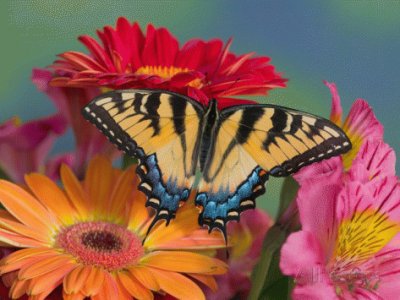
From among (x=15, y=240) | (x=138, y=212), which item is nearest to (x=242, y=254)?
(x=138, y=212)

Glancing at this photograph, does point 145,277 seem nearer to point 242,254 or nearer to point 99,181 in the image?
point 99,181

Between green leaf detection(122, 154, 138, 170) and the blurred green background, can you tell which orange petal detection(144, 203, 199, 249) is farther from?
the blurred green background

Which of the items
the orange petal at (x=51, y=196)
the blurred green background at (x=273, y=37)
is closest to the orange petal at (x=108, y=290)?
the orange petal at (x=51, y=196)

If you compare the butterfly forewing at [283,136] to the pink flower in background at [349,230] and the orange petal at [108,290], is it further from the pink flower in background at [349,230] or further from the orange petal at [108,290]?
the orange petal at [108,290]

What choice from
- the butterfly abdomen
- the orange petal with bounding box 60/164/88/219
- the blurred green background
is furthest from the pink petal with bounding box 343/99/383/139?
the blurred green background

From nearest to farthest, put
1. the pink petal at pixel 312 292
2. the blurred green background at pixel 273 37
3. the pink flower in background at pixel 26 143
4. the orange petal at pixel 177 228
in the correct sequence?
1. the pink petal at pixel 312 292
2. the orange petal at pixel 177 228
3. the pink flower in background at pixel 26 143
4. the blurred green background at pixel 273 37

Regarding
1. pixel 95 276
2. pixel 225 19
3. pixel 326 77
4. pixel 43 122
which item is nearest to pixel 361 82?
pixel 326 77
